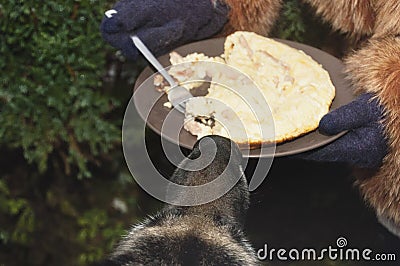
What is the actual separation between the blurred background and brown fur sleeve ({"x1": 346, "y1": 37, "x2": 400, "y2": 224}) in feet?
0.46

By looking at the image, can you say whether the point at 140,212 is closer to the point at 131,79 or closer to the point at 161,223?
the point at 131,79

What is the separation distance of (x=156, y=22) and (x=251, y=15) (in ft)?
0.61

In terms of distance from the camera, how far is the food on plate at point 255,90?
34.9 inches

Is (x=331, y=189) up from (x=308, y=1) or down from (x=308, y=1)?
down

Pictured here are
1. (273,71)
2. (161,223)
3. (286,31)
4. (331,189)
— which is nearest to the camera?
(161,223)

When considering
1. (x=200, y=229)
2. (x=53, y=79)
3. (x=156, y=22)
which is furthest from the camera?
(x=53, y=79)

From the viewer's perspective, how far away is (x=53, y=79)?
1359mm

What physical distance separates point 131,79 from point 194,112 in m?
0.64

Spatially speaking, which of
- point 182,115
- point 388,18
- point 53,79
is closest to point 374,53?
point 388,18

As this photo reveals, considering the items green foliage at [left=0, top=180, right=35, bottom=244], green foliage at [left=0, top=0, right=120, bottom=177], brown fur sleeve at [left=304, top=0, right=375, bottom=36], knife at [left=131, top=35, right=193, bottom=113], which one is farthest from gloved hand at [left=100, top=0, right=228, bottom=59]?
green foliage at [left=0, top=180, right=35, bottom=244]

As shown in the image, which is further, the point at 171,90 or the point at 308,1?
the point at 308,1

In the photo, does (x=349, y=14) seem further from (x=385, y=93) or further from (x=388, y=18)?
(x=385, y=93)

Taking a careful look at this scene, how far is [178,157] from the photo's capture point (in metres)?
0.86

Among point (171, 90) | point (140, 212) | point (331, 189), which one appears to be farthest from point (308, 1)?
point (140, 212)
